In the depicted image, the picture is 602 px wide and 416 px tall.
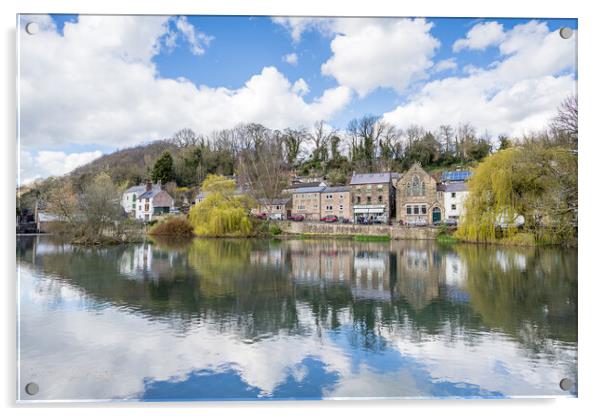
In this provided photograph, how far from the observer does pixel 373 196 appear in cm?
1146

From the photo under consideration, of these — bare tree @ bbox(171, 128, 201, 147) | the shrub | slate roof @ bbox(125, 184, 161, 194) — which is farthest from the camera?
the shrub

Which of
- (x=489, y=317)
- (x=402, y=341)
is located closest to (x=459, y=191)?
(x=489, y=317)

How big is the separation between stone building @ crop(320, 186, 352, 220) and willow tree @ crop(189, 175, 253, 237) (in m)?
2.64

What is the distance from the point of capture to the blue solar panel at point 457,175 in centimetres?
1037

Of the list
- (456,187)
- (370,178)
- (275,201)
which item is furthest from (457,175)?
(275,201)

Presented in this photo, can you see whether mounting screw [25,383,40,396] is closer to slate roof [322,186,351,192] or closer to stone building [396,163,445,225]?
slate roof [322,186,351,192]

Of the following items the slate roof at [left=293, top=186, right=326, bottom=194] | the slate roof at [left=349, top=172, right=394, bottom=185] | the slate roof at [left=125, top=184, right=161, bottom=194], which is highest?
the slate roof at [left=349, top=172, right=394, bottom=185]

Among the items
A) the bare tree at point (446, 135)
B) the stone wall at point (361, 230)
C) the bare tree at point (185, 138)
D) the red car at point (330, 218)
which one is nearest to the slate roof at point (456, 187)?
the stone wall at point (361, 230)

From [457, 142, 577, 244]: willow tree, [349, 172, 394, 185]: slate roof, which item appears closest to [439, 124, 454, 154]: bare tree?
[457, 142, 577, 244]: willow tree

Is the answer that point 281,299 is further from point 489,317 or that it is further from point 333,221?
point 333,221

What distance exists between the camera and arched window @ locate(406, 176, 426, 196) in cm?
996

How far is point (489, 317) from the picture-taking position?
195 inches

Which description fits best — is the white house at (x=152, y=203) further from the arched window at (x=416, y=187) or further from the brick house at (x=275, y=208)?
the arched window at (x=416, y=187)
